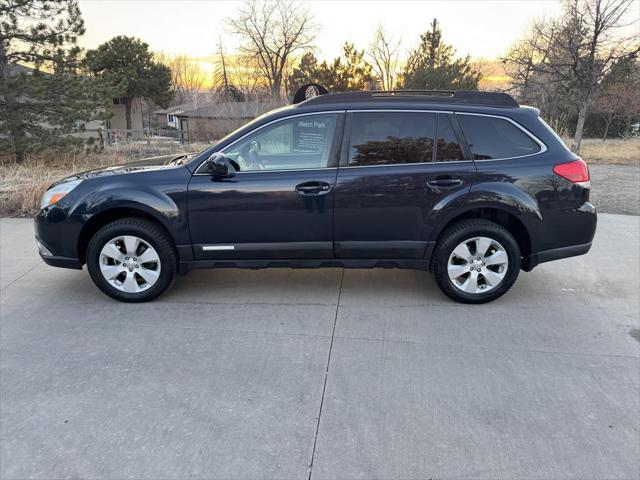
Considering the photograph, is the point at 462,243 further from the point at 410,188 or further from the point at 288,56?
the point at 288,56

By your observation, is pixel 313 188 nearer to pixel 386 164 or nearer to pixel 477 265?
pixel 386 164

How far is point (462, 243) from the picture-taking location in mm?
4133

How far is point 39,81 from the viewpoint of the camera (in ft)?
41.1

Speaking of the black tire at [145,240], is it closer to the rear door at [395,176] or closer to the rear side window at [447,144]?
the rear door at [395,176]

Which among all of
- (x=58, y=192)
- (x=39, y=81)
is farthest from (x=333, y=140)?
(x=39, y=81)

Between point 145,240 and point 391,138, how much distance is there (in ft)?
7.44

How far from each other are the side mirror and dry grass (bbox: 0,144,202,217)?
5.03 m

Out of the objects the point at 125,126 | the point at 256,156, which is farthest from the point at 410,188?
the point at 125,126

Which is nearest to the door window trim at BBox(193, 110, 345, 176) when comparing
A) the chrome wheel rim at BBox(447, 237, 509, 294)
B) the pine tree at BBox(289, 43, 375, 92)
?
the chrome wheel rim at BBox(447, 237, 509, 294)

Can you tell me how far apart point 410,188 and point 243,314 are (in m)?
1.75

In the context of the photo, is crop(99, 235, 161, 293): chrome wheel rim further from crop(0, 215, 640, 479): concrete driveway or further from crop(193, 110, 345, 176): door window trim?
crop(193, 110, 345, 176): door window trim

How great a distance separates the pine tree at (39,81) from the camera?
12.3 meters

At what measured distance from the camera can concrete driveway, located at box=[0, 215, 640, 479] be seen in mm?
2426

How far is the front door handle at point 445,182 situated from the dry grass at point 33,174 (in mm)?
6441
